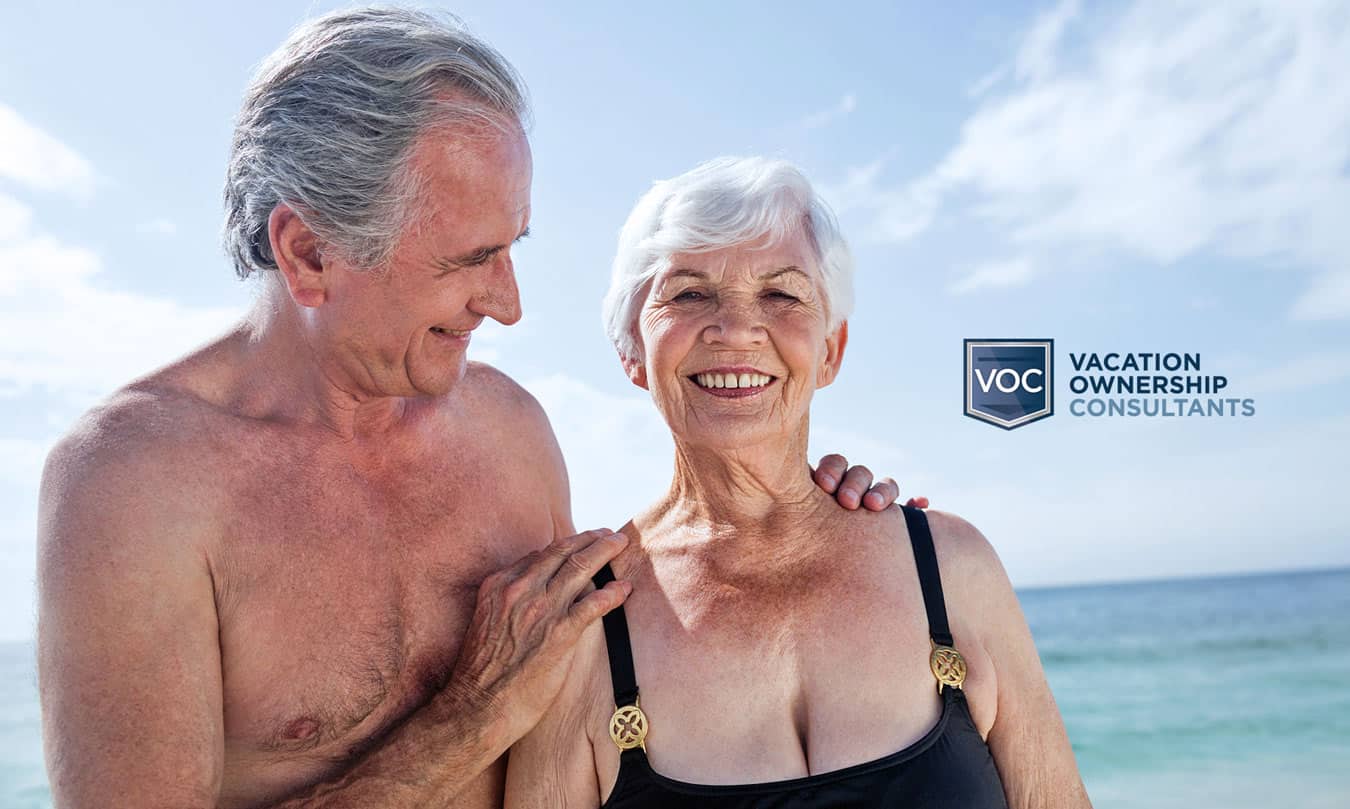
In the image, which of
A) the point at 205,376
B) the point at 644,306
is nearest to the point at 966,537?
the point at 644,306

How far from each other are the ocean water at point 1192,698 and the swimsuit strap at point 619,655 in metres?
11.8

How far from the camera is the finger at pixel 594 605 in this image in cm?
235

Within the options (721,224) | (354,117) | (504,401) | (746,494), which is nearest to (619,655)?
(746,494)

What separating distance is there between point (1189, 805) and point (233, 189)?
15431mm

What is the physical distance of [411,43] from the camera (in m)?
2.39

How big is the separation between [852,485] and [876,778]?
673mm

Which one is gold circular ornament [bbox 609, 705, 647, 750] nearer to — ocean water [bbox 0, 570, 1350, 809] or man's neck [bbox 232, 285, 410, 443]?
man's neck [bbox 232, 285, 410, 443]

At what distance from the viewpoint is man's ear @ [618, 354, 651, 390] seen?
268 centimetres

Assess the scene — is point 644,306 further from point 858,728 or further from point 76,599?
point 76,599

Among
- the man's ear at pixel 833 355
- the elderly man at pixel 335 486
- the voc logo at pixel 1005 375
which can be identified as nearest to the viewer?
the elderly man at pixel 335 486

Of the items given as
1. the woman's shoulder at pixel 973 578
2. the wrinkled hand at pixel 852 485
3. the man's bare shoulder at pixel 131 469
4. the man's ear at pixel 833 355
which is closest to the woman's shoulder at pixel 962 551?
the woman's shoulder at pixel 973 578

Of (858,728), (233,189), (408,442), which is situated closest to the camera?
(858,728)

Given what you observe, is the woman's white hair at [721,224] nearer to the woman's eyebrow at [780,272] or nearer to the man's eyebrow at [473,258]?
the woman's eyebrow at [780,272]

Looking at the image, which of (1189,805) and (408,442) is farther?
(1189,805)
